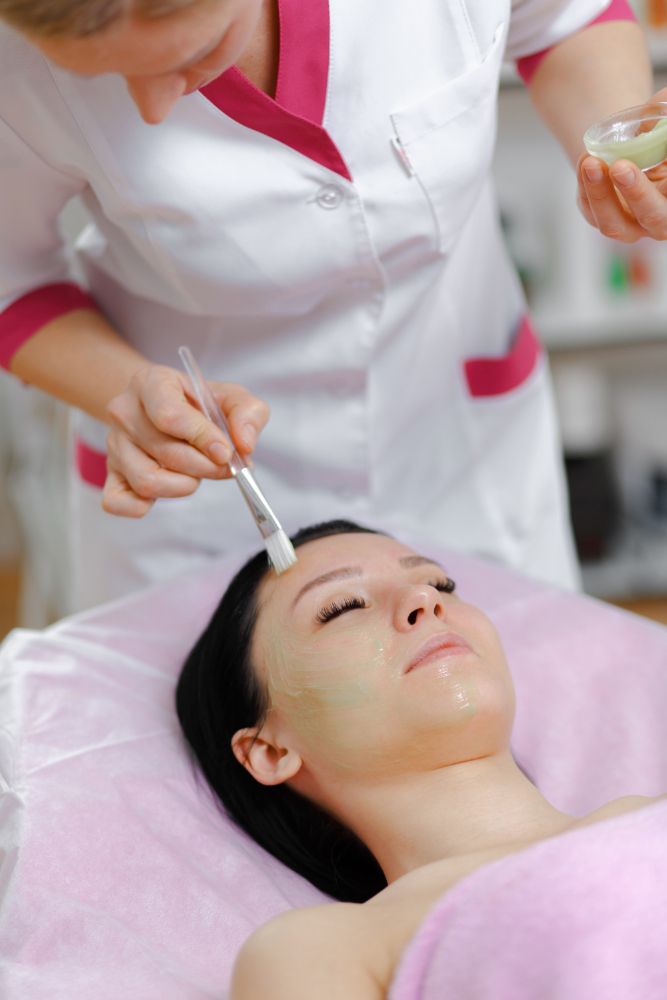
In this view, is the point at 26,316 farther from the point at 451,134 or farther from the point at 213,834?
the point at 213,834

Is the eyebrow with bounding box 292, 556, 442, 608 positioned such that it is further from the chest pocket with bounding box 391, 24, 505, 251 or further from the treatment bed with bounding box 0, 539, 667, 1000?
the chest pocket with bounding box 391, 24, 505, 251

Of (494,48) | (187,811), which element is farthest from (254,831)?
(494,48)

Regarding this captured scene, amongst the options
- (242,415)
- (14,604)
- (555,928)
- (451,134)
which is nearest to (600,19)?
(451,134)

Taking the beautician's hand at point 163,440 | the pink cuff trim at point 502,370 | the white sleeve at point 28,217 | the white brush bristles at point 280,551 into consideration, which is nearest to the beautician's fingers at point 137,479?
the beautician's hand at point 163,440

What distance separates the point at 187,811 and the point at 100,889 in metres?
0.15

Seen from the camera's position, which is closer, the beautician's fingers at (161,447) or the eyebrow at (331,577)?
the beautician's fingers at (161,447)

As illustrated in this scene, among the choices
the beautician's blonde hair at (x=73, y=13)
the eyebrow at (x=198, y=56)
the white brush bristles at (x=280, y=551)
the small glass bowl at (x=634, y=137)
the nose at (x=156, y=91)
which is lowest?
the white brush bristles at (x=280, y=551)

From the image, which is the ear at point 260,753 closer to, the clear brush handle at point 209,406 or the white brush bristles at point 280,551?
the white brush bristles at point 280,551

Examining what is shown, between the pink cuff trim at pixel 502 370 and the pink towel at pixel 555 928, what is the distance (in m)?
0.74

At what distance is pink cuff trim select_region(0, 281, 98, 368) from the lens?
1302 millimetres

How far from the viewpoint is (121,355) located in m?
1.27

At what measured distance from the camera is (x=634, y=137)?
1100mm

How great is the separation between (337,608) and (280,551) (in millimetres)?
90

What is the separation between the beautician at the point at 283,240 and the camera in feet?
3.61
